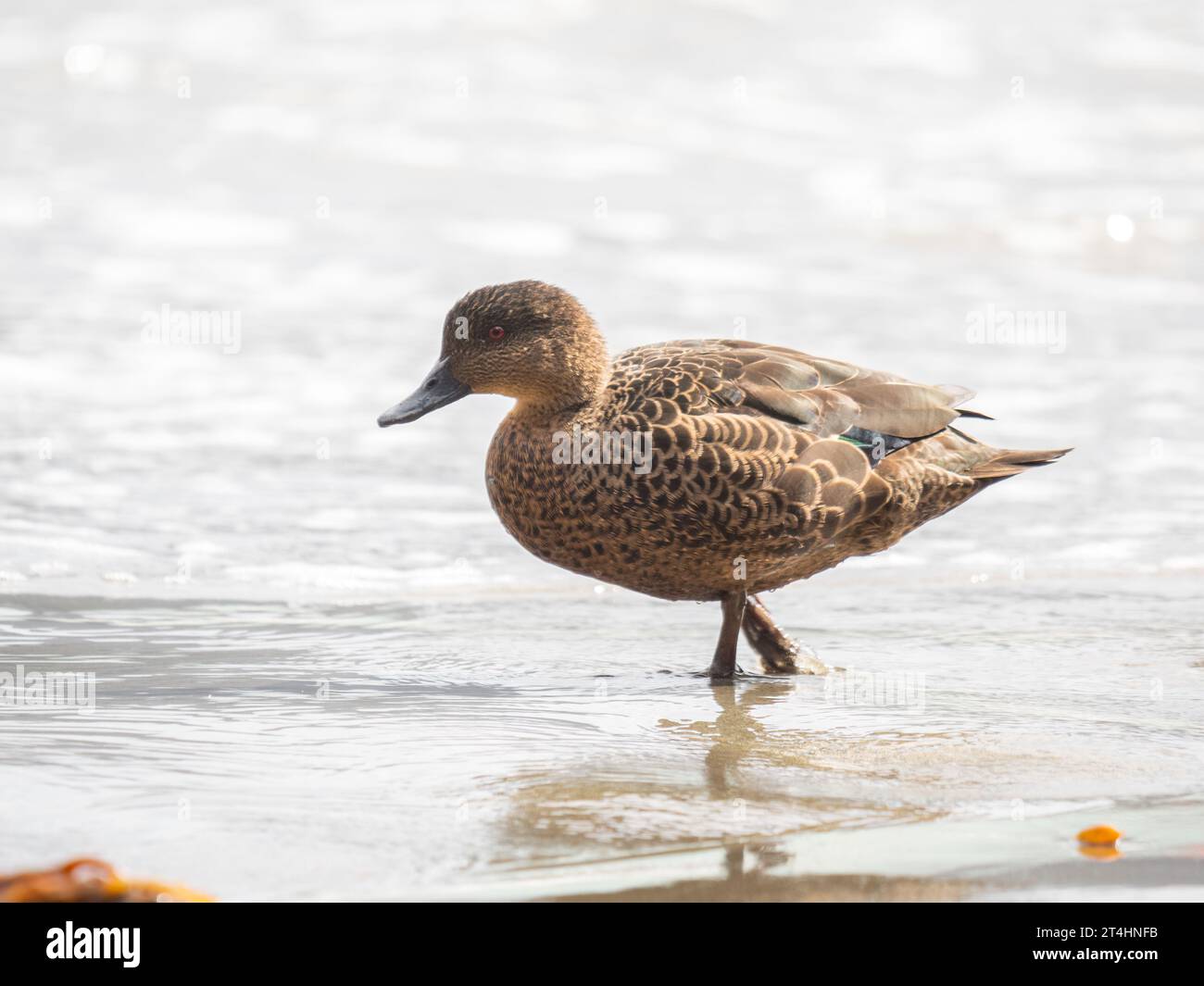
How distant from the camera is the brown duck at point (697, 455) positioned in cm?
538

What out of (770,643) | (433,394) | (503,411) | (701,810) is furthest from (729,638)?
(503,411)

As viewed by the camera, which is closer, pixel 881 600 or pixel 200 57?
pixel 881 600

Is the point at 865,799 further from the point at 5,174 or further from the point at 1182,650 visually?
the point at 5,174

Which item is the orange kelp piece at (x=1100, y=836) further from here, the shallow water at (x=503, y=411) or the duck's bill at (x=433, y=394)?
the duck's bill at (x=433, y=394)

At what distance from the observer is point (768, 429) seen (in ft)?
18.0

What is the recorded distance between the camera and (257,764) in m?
4.33

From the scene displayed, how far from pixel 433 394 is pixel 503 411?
12.6ft

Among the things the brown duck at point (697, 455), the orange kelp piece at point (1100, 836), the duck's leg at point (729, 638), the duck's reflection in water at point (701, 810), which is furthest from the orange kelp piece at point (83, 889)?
the duck's leg at point (729, 638)

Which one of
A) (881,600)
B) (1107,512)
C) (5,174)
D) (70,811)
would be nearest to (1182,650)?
(881,600)

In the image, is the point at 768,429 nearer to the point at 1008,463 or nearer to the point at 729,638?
the point at 729,638

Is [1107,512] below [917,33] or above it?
below

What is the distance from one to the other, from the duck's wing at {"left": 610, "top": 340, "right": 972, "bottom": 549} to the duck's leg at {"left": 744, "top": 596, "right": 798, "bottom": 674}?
1.14 feet

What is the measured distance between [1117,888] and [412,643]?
10.3ft

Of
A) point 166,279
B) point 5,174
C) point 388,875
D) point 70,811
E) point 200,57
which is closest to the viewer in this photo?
point 388,875
